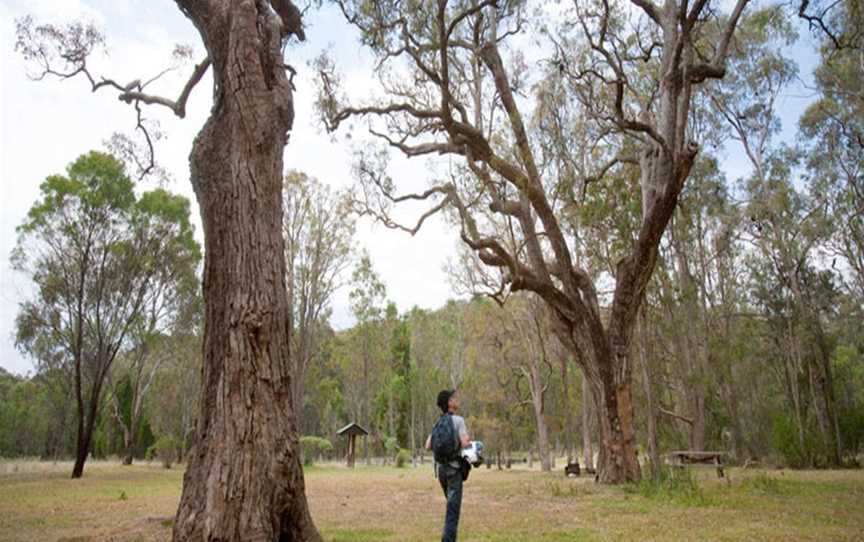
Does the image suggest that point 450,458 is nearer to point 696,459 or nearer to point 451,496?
point 451,496

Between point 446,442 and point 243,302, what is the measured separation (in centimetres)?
219

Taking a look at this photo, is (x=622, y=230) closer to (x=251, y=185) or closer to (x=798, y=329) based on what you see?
(x=251, y=185)

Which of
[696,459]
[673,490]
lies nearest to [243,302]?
[673,490]

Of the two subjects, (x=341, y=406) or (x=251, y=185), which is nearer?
(x=251, y=185)

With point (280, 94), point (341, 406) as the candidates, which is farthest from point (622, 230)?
point (341, 406)

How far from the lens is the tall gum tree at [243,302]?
4.85 metres

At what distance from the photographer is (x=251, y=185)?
Result: 5625 mm

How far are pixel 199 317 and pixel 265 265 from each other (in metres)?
26.6

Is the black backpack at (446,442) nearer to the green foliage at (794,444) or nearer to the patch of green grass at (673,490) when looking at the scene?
the patch of green grass at (673,490)

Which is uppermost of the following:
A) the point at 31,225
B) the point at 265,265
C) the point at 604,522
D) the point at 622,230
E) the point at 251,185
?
the point at 31,225

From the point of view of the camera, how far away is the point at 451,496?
5.37m

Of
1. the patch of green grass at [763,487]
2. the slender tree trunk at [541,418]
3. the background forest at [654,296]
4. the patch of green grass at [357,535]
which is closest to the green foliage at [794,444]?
the background forest at [654,296]

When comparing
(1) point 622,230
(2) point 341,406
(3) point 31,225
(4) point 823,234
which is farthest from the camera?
(2) point 341,406

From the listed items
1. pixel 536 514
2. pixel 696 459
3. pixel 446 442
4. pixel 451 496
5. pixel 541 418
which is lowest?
pixel 536 514
